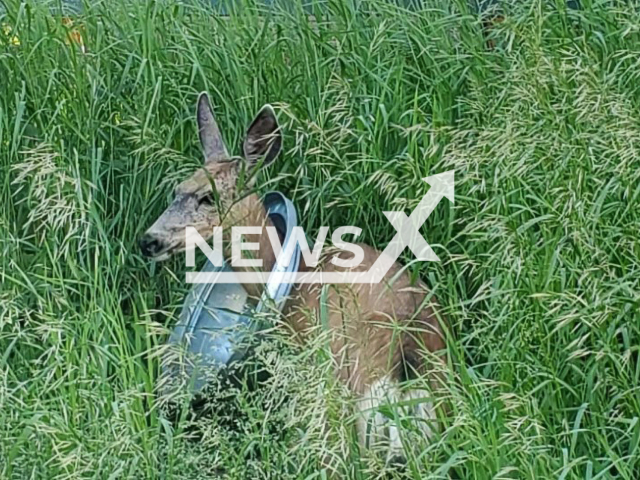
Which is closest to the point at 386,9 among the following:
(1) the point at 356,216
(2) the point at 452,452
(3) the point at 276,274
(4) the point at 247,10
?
(4) the point at 247,10

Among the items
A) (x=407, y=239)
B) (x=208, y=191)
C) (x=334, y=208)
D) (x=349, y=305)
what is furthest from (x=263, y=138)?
(x=349, y=305)

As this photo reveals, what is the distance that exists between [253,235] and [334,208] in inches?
15.9

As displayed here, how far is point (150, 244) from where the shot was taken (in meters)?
3.98

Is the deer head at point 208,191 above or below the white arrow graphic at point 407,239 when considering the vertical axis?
above

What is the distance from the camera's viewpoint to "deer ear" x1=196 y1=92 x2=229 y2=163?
13.8 ft

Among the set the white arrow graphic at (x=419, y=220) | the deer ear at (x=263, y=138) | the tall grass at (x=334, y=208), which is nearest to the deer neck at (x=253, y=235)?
the deer ear at (x=263, y=138)

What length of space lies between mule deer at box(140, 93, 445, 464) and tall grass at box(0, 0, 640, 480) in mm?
110

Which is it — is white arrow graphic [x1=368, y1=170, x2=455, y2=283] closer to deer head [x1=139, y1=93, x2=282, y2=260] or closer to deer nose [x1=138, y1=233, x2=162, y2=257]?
deer head [x1=139, y1=93, x2=282, y2=260]

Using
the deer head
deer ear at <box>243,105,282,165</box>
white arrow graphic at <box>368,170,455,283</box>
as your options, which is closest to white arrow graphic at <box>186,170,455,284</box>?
white arrow graphic at <box>368,170,455,283</box>

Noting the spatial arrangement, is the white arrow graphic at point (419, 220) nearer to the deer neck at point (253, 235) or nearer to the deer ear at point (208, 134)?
the deer neck at point (253, 235)

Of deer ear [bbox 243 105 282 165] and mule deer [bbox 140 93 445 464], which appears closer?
mule deer [bbox 140 93 445 464]

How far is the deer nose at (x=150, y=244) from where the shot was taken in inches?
157

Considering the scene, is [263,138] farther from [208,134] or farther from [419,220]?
[419,220]

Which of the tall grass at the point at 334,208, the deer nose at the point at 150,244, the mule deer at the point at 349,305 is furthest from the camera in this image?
the deer nose at the point at 150,244
